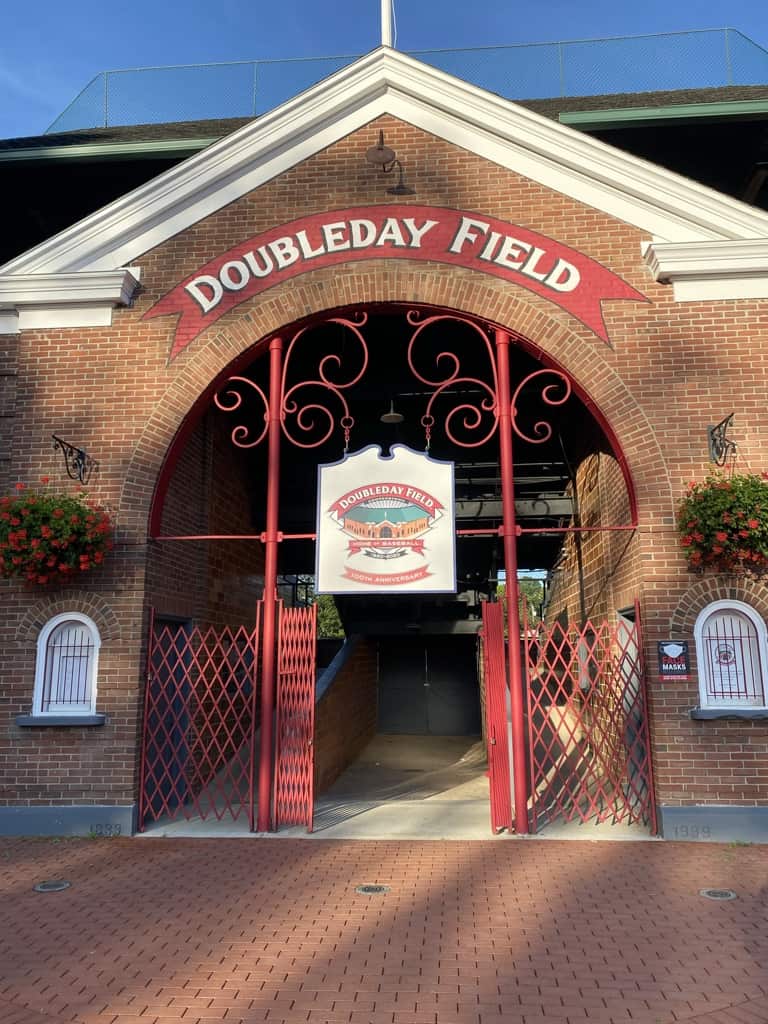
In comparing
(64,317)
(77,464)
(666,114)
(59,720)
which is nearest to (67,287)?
(64,317)

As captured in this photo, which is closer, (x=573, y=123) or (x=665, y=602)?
(x=665, y=602)

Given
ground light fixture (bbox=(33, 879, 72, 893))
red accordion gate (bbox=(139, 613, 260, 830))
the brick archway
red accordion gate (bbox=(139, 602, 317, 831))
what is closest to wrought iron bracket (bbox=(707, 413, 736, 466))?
the brick archway

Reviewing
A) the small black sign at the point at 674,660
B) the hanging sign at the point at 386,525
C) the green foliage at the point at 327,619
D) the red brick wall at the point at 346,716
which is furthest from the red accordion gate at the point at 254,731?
the green foliage at the point at 327,619

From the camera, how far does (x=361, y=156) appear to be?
9.73 m

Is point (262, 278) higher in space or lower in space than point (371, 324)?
lower

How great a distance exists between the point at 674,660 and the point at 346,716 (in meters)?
7.46

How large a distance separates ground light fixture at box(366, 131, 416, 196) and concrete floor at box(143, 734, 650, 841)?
7447 millimetres

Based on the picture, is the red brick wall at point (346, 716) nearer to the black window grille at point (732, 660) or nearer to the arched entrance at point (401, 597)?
the arched entrance at point (401, 597)

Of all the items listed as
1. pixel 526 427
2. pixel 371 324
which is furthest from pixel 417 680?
pixel 371 324

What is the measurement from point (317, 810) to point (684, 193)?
8.54 metres

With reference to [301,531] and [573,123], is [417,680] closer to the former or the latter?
[301,531]

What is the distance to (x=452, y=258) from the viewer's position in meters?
9.38

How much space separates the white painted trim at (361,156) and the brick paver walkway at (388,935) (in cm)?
692

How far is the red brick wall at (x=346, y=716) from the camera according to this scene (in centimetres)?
1162
